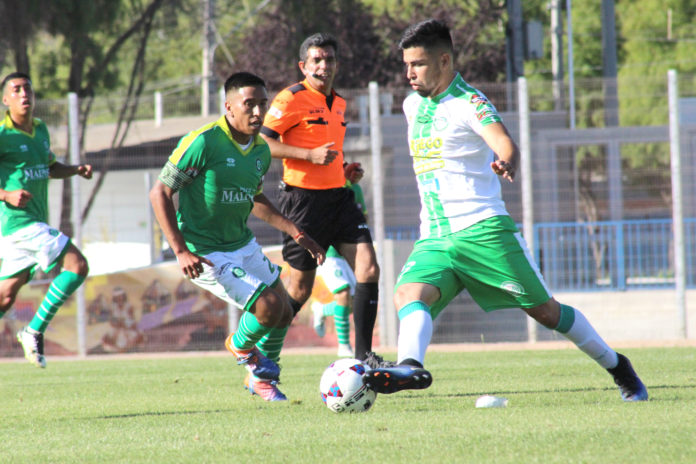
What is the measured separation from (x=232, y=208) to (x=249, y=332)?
2.55 feet

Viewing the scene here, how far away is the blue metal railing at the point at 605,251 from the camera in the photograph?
13.2m

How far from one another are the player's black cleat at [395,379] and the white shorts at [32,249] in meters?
4.82

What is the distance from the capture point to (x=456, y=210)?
5.55 m

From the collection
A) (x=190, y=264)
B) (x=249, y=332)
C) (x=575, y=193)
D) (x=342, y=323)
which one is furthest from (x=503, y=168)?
(x=575, y=193)

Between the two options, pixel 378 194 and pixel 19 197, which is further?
pixel 378 194

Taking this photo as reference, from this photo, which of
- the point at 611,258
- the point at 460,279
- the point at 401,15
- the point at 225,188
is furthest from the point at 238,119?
the point at 401,15

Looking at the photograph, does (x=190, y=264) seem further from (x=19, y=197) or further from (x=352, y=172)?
(x=19, y=197)

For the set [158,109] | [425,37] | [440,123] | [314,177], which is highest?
[158,109]

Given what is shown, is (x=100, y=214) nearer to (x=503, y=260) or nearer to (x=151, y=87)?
(x=503, y=260)

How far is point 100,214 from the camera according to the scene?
14477mm

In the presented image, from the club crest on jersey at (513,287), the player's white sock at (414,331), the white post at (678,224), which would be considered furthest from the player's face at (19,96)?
the white post at (678,224)

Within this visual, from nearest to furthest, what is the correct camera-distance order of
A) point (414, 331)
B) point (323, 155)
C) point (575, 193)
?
point (414, 331), point (323, 155), point (575, 193)

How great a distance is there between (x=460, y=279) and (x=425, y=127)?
83 centimetres

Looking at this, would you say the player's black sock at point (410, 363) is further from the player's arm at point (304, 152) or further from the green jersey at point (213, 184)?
the player's arm at point (304, 152)
